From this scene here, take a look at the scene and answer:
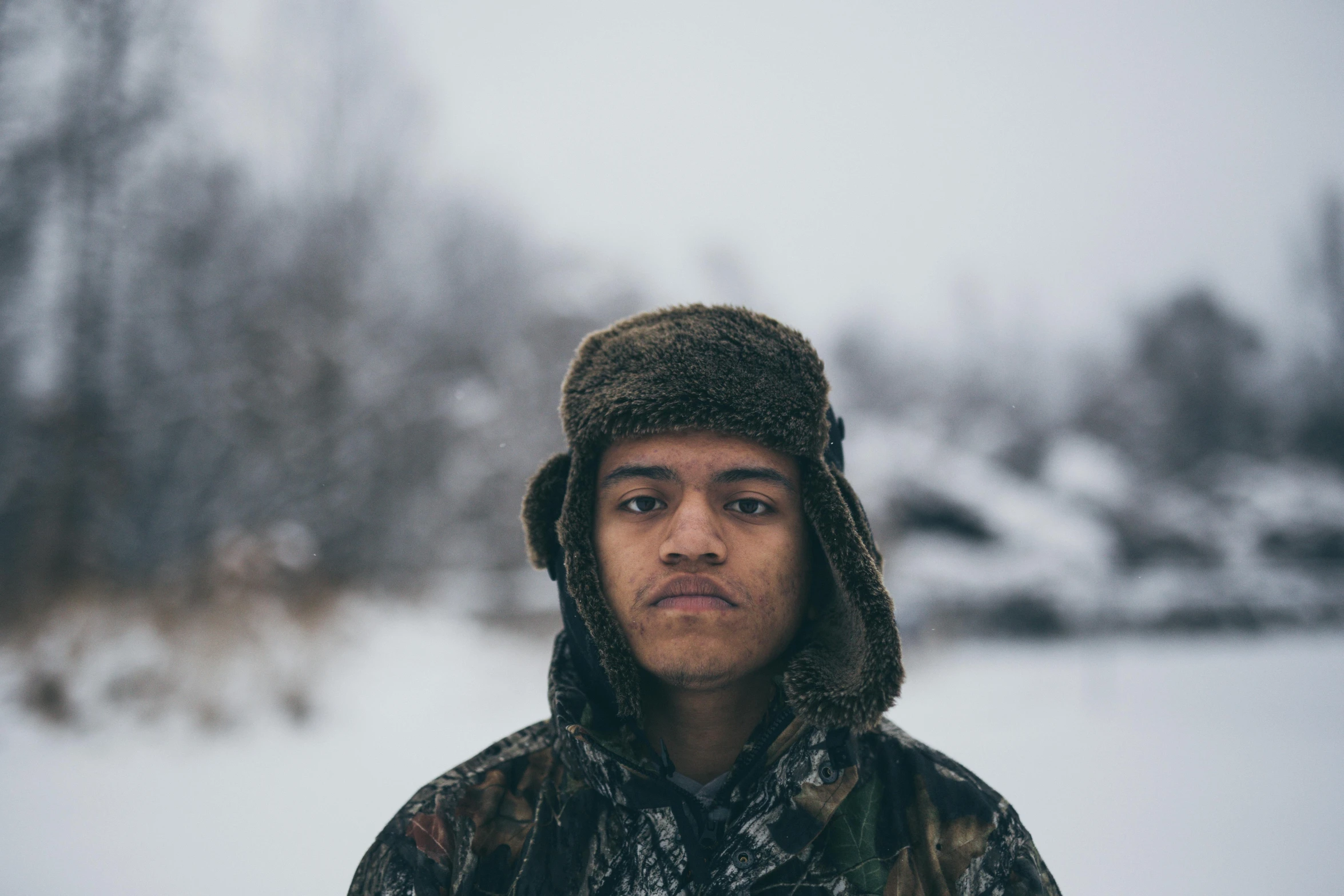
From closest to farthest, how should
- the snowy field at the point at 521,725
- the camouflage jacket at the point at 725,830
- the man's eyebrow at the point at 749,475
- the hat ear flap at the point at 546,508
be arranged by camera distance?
the camouflage jacket at the point at 725,830
the man's eyebrow at the point at 749,475
the hat ear flap at the point at 546,508
the snowy field at the point at 521,725

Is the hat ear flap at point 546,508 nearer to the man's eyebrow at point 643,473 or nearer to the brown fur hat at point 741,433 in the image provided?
the brown fur hat at point 741,433

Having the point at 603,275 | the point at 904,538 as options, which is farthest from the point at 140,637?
the point at 904,538

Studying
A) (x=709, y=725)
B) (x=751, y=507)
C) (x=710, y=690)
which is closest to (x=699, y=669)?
(x=710, y=690)

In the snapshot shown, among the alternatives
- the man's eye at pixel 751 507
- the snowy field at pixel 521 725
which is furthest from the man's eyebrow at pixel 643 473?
the snowy field at pixel 521 725

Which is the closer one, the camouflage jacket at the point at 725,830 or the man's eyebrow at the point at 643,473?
the camouflage jacket at the point at 725,830

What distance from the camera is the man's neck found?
4.98 feet

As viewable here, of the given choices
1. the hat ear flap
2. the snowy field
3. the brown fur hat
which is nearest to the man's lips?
the brown fur hat

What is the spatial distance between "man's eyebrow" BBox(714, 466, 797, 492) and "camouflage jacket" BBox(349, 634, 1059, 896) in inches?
16.7

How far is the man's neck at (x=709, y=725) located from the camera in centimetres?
152

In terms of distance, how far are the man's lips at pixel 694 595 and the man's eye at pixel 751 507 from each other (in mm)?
167

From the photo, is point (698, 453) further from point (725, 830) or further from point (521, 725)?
point (521, 725)

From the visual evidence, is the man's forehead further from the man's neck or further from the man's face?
the man's neck

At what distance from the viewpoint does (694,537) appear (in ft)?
4.57

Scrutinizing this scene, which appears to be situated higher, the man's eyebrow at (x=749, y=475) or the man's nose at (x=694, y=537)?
the man's eyebrow at (x=749, y=475)
